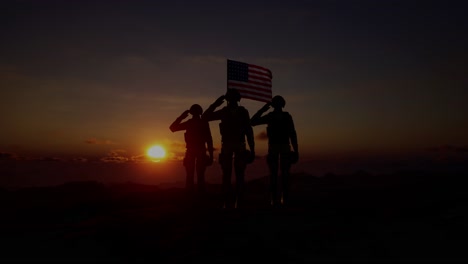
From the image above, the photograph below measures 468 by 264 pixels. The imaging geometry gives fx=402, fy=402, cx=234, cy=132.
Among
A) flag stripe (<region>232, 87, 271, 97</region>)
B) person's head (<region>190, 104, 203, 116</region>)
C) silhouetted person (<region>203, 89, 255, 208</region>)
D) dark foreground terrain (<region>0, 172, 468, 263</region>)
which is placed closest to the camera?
dark foreground terrain (<region>0, 172, 468, 263</region>)

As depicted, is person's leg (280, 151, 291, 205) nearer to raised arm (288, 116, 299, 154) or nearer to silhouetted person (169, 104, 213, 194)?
raised arm (288, 116, 299, 154)

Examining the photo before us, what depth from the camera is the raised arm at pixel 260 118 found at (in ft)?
30.1

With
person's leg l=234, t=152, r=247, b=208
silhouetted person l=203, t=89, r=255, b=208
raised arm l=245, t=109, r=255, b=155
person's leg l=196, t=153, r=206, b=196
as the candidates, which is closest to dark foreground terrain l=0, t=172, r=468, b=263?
person's leg l=234, t=152, r=247, b=208

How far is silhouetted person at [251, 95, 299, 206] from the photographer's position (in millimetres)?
9047

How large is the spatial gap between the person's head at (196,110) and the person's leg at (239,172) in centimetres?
150

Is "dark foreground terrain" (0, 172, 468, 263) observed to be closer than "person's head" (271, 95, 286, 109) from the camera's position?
Yes

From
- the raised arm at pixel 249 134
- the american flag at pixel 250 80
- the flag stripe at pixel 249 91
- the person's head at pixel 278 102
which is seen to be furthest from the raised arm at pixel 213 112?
the flag stripe at pixel 249 91

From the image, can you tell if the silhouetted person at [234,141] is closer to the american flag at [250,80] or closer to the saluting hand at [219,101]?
the saluting hand at [219,101]

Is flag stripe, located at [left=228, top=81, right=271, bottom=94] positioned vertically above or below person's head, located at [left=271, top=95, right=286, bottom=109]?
above

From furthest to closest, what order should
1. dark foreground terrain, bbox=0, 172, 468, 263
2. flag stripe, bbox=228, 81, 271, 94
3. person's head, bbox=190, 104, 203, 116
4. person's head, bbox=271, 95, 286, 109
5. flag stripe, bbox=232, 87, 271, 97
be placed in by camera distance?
A: 1. flag stripe, bbox=232, 87, 271, 97
2. flag stripe, bbox=228, 81, 271, 94
3. person's head, bbox=190, 104, 203, 116
4. person's head, bbox=271, 95, 286, 109
5. dark foreground terrain, bbox=0, 172, 468, 263

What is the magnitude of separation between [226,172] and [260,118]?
4.87 feet

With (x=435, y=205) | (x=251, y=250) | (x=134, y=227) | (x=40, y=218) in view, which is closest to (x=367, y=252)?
(x=251, y=250)

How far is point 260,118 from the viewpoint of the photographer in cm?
923

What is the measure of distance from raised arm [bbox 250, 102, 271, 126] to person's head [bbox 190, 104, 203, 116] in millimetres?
1261
